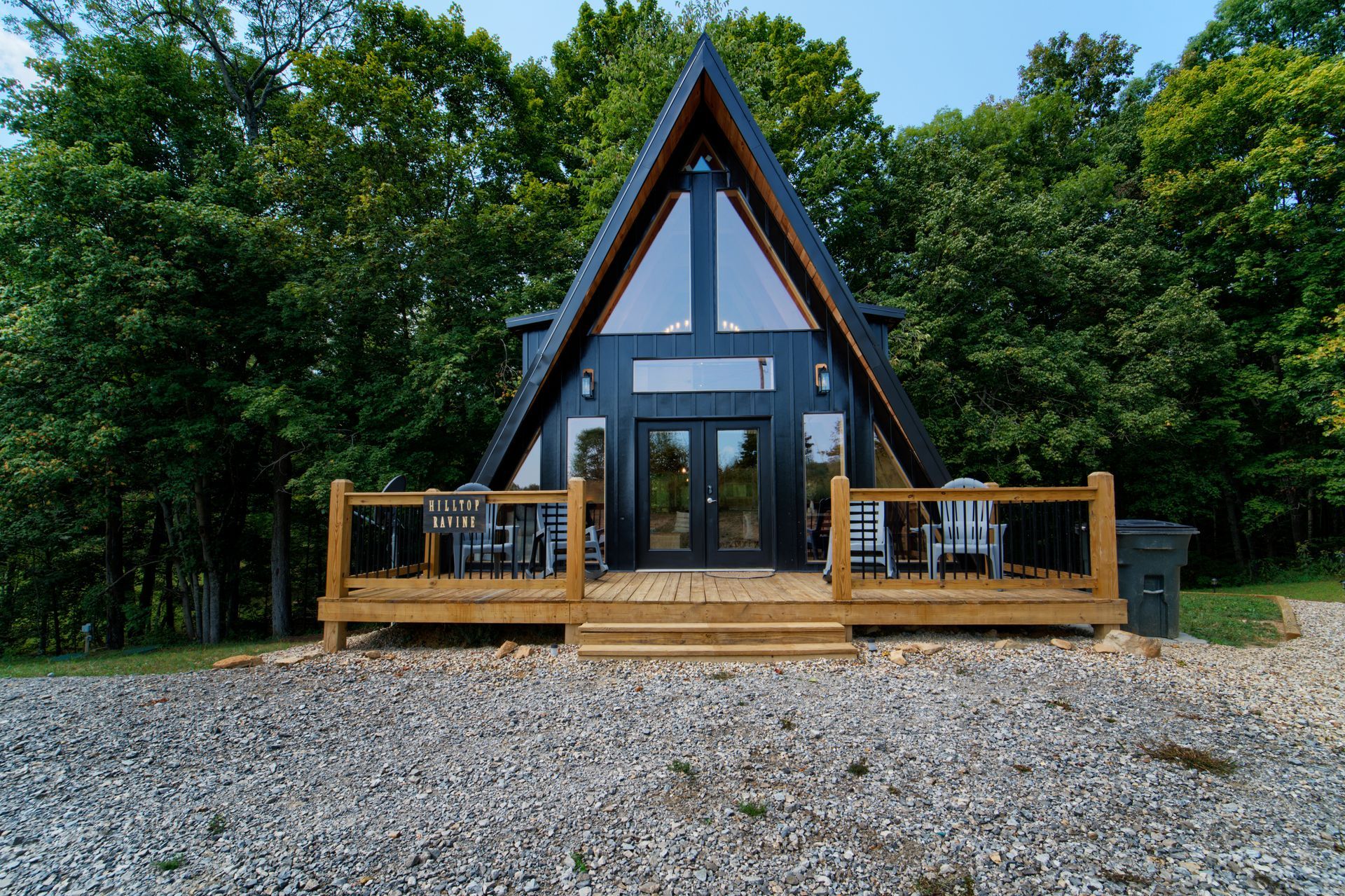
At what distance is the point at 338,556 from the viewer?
5.00 meters

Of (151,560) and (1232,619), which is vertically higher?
(1232,619)

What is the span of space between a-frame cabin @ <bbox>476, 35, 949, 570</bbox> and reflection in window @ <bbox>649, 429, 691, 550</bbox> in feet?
0.06

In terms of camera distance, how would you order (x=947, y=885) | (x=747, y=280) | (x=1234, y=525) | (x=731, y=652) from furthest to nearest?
(x=1234, y=525) → (x=747, y=280) → (x=731, y=652) → (x=947, y=885)

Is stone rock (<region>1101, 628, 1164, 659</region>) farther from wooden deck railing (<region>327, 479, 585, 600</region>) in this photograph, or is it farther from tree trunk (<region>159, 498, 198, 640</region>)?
tree trunk (<region>159, 498, 198, 640</region>)

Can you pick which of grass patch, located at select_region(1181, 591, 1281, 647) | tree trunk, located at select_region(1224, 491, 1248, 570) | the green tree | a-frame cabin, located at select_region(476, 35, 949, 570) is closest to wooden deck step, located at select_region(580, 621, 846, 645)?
a-frame cabin, located at select_region(476, 35, 949, 570)

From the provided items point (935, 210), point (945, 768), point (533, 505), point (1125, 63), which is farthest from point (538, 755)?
point (1125, 63)

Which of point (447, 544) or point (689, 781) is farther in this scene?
point (447, 544)

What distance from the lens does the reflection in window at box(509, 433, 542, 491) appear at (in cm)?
718

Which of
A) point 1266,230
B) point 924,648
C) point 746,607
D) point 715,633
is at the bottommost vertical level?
point 924,648

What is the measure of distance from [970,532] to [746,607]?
239cm

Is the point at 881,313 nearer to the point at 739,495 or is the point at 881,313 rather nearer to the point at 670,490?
the point at 739,495

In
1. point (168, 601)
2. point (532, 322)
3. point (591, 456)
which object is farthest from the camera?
point (168, 601)

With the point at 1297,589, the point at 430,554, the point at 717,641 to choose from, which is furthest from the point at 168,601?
the point at 1297,589

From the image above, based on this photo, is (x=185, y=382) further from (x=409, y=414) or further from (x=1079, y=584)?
(x=1079, y=584)
